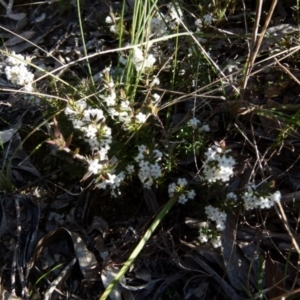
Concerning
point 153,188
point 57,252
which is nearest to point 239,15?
point 153,188

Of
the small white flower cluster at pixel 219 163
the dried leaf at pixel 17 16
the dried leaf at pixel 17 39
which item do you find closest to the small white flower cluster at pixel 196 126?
the small white flower cluster at pixel 219 163

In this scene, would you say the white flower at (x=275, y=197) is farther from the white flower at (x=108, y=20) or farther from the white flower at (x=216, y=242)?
the white flower at (x=108, y=20)

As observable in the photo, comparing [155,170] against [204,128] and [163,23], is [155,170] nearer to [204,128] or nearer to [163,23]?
[204,128]

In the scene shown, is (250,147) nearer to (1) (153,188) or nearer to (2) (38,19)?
(1) (153,188)

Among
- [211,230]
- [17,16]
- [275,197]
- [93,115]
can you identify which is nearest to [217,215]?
[211,230]

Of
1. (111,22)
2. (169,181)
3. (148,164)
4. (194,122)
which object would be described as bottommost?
(169,181)

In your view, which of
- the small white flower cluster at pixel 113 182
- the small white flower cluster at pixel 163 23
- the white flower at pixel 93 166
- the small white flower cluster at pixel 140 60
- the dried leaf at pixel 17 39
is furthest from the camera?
the dried leaf at pixel 17 39
